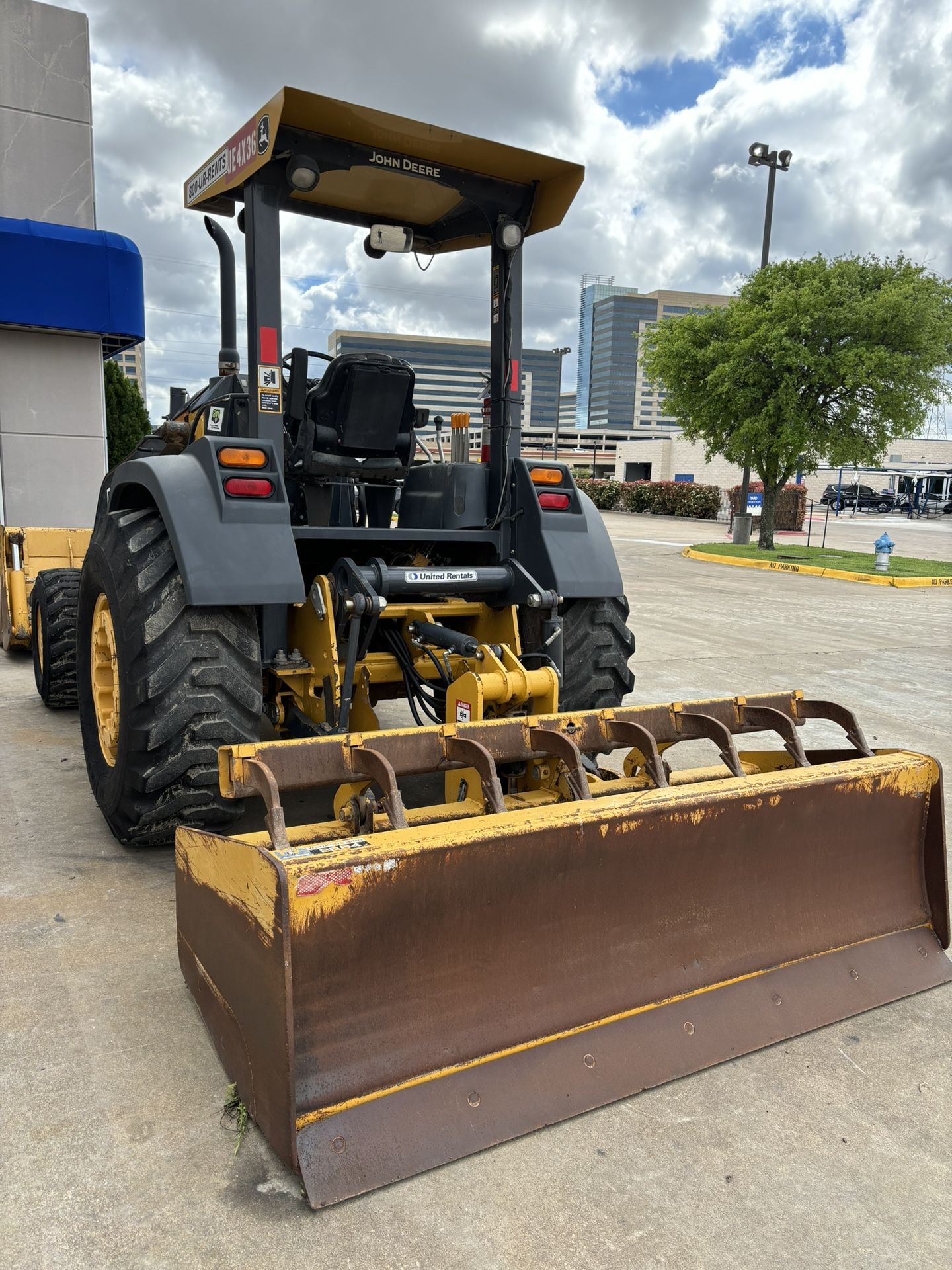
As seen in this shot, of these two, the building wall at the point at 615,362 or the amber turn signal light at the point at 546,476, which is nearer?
the amber turn signal light at the point at 546,476

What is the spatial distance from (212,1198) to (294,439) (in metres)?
2.95

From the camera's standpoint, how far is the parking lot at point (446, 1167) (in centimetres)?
180

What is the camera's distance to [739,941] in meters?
2.62

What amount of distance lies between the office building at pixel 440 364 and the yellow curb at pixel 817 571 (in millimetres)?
12292

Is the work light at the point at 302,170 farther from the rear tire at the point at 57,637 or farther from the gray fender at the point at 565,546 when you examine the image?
the rear tire at the point at 57,637

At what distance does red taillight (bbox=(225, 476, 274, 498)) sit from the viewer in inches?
128

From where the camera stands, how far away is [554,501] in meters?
4.03

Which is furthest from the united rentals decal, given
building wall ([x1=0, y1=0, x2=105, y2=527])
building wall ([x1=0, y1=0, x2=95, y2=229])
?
building wall ([x1=0, y1=0, x2=95, y2=229])

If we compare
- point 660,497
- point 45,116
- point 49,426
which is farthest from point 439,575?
point 660,497

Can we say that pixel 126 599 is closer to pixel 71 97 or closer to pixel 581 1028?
pixel 581 1028

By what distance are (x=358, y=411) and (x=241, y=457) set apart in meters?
0.77

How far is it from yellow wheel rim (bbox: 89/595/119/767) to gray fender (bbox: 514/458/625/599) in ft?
5.72

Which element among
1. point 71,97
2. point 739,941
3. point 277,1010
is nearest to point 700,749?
point 739,941

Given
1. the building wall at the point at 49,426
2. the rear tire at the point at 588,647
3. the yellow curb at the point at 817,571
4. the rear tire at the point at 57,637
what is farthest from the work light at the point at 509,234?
the yellow curb at the point at 817,571
